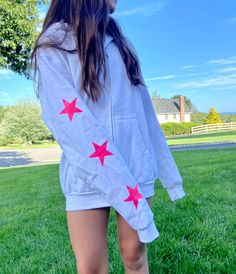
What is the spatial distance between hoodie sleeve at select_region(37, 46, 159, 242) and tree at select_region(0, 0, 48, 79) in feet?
19.6

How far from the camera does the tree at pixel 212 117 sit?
41131mm

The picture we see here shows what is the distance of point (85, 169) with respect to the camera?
3.65 feet

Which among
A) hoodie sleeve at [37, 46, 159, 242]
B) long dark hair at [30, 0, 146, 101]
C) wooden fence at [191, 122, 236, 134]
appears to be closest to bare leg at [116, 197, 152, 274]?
hoodie sleeve at [37, 46, 159, 242]

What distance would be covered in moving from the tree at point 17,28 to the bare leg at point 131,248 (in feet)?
20.0

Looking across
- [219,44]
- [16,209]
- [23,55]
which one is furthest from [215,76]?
[16,209]

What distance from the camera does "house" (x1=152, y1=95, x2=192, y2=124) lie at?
5000cm

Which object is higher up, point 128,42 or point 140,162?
point 128,42


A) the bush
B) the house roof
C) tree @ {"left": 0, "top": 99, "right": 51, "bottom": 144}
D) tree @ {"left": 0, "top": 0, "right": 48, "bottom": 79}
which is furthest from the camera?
the house roof

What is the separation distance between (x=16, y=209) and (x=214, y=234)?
94.7 inches

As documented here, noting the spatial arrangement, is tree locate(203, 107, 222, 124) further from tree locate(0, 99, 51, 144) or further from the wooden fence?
tree locate(0, 99, 51, 144)

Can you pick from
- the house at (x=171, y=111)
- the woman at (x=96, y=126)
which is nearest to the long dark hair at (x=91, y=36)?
the woman at (x=96, y=126)

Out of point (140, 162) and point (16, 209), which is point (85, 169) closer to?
point (140, 162)

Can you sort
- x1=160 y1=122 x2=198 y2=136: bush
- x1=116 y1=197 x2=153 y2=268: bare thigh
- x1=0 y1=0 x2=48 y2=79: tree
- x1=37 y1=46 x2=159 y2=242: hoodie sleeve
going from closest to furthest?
1. x1=37 y1=46 x2=159 y2=242: hoodie sleeve
2. x1=116 y1=197 x2=153 y2=268: bare thigh
3. x1=0 y1=0 x2=48 y2=79: tree
4. x1=160 y1=122 x2=198 y2=136: bush

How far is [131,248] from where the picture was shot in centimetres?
126
